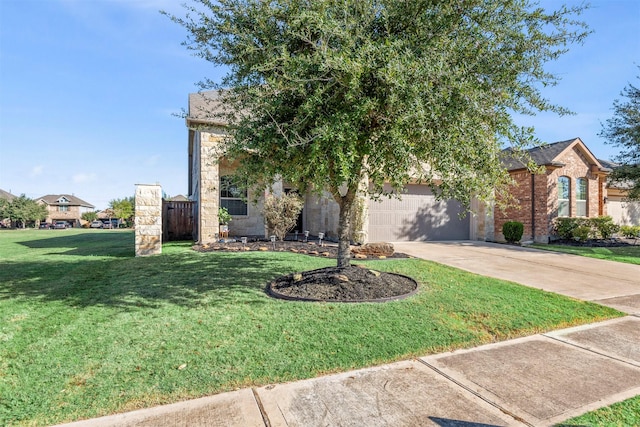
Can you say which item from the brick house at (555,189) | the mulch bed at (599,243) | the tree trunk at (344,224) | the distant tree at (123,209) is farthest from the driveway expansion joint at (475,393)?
the distant tree at (123,209)

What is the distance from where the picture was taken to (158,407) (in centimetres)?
248

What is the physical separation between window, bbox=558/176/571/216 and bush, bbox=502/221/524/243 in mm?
3477

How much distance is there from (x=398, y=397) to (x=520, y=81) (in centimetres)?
505

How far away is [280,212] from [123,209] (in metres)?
44.2

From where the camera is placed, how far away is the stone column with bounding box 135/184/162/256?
9.33m

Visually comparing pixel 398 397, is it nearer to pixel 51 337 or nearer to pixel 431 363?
pixel 431 363

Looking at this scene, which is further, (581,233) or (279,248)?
(581,233)

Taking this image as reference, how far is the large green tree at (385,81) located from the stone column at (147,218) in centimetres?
536

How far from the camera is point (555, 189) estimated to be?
14633mm

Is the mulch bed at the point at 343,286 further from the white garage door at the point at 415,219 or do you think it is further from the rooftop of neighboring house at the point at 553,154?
the rooftop of neighboring house at the point at 553,154

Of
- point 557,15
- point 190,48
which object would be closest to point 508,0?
point 557,15

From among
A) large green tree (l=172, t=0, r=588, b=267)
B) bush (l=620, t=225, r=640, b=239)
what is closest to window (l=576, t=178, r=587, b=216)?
bush (l=620, t=225, r=640, b=239)

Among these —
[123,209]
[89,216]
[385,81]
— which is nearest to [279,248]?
[385,81]

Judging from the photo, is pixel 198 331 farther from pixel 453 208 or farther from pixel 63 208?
pixel 63 208
